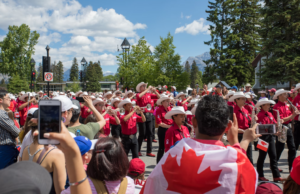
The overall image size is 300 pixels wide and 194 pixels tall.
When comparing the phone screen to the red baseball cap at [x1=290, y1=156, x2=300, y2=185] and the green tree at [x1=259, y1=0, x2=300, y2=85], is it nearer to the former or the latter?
the red baseball cap at [x1=290, y1=156, x2=300, y2=185]

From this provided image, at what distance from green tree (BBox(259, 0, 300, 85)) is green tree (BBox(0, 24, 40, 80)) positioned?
44503 mm

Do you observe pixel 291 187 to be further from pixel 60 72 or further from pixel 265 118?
pixel 60 72

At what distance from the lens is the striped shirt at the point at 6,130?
349 centimetres

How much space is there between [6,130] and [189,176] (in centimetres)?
332

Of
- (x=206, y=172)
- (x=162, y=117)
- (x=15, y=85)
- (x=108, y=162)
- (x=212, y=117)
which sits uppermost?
(x=15, y=85)

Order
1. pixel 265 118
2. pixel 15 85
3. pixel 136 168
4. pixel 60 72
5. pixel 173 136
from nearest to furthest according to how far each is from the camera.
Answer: pixel 136 168 → pixel 173 136 → pixel 265 118 → pixel 15 85 → pixel 60 72

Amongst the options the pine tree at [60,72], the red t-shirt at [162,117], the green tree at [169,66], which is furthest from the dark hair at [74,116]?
the pine tree at [60,72]

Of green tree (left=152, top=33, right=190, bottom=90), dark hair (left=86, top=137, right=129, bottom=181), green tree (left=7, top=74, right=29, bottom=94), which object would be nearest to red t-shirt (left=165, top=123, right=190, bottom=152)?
dark hair (left=86, top=137, right=129, bottom=181)

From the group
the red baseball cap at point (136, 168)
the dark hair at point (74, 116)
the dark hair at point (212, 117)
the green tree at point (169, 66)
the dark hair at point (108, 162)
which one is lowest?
the red baseball cap at point (136, 168)

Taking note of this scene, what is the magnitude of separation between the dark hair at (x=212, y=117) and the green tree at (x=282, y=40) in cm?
2292

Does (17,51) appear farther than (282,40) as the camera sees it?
Yes

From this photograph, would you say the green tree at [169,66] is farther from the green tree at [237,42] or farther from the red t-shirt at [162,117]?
the red t-shirt at [162,117]

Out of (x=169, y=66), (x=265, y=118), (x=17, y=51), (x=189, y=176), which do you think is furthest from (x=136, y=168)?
(x=17, y=51)

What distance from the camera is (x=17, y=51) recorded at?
1834 inches
